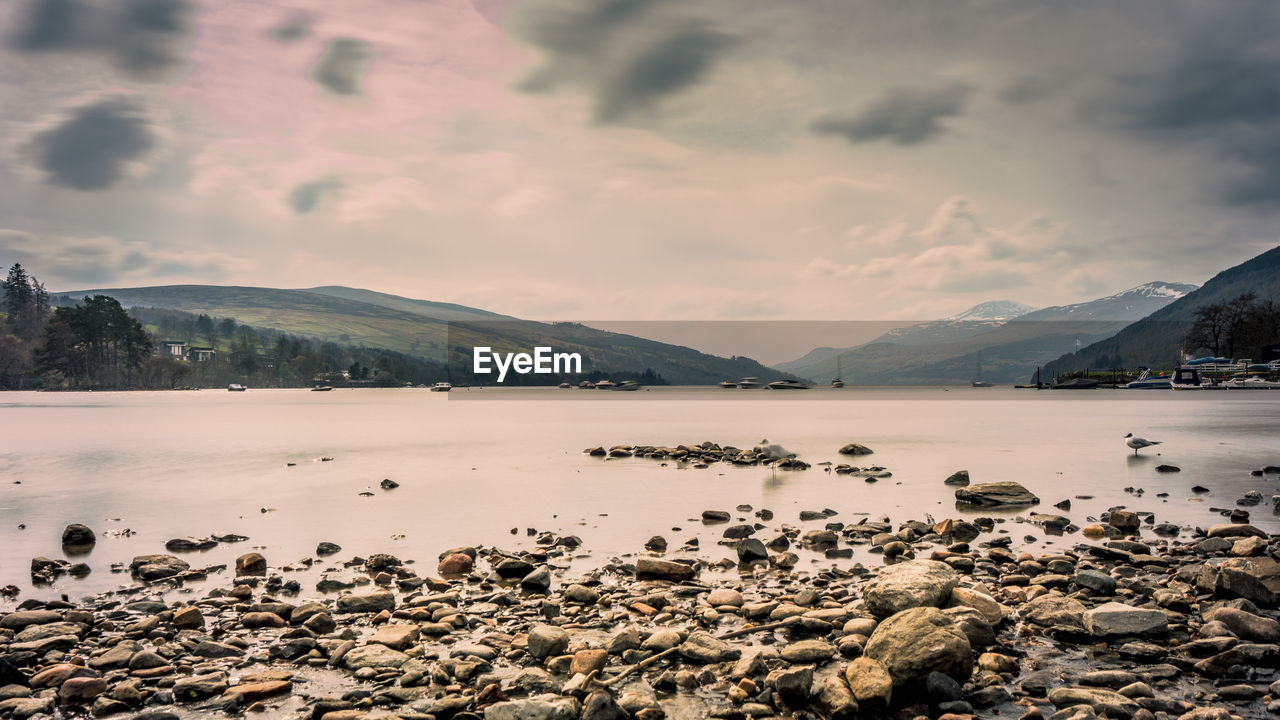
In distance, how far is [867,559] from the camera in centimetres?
1777

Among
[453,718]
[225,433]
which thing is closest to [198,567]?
[453,718]

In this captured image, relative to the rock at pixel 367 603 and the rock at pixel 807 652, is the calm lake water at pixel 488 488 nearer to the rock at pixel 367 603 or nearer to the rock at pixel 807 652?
the rock at pixel 367 603

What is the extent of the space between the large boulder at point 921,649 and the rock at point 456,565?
10057mm

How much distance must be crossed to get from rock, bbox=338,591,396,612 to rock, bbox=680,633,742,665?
612cm

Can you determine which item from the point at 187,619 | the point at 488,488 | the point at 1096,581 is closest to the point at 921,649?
the point at 1096,581

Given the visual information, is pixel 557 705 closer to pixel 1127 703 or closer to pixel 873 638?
pixel 873 638

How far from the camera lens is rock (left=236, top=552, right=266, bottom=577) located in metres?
17.3

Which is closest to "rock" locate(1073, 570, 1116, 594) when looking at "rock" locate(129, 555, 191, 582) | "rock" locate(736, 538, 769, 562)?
"rock" locate(736, 538, 769, 562)

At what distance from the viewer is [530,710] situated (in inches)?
346

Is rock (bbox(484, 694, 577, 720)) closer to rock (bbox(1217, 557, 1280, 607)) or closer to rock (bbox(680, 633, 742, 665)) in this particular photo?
rock (bbox(680, 633, 742, 665))

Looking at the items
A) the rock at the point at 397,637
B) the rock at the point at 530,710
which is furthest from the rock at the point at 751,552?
the rock at the point at 530,710

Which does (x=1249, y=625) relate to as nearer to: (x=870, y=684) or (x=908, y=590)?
(x=908, y=590)

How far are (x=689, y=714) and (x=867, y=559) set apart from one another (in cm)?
1007

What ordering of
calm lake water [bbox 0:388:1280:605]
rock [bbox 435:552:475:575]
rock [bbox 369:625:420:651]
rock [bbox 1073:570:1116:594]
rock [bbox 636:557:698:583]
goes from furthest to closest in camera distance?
calm lake water [bbox 0:388:1280:605]
rock [bbox 435:552:475:575]
rock [bbox 636:557:698:583]
rock [bbox 1073:570:1116:594]
rock [bbox 369:625:420:651]
